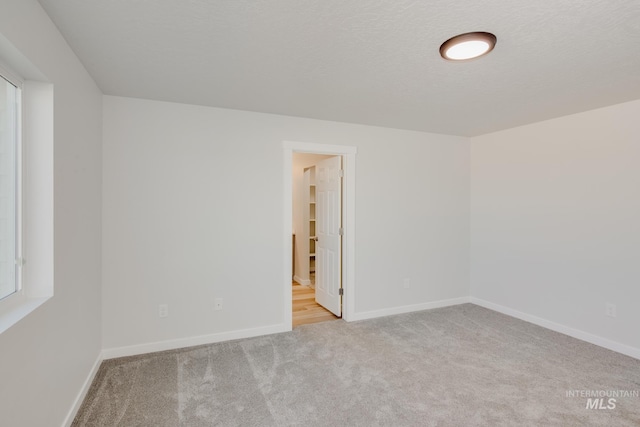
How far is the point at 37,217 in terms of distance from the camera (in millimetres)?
1646

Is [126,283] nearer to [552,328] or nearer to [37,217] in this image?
[37,217]

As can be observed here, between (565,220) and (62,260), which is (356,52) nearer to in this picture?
(62,260)

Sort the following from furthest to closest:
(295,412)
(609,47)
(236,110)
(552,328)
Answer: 1. (552,328)
2. (236,110)
3. (295,412)
4. (609,47)

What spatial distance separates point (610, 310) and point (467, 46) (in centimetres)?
298

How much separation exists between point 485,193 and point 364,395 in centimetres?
319

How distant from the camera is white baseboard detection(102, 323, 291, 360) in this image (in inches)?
108

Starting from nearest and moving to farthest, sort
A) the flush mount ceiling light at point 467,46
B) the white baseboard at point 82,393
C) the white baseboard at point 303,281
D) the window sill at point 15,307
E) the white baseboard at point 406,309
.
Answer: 1. the window sill at point 15,307
2. the flush mount ceiling light at point 467,46
3. the white baseboard at point 82,393
4. the white baseboard at point 406,309
5. the white baseboard at point 303,281

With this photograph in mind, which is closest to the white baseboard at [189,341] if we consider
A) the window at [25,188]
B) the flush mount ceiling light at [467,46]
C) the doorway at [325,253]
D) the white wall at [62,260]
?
the white wall at [62,260]

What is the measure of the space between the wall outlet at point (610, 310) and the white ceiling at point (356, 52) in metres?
1.92

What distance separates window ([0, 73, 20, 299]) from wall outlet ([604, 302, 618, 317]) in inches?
181

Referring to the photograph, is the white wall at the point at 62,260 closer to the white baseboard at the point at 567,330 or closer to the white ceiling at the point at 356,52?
the white ceiling at the point at 356,52

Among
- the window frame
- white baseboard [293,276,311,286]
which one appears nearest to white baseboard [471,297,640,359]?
white baseboard [293,276,311,286]

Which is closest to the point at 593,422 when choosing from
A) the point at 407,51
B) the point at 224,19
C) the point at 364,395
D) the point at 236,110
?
the point at 364,395

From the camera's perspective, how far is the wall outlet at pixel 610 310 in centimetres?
297
